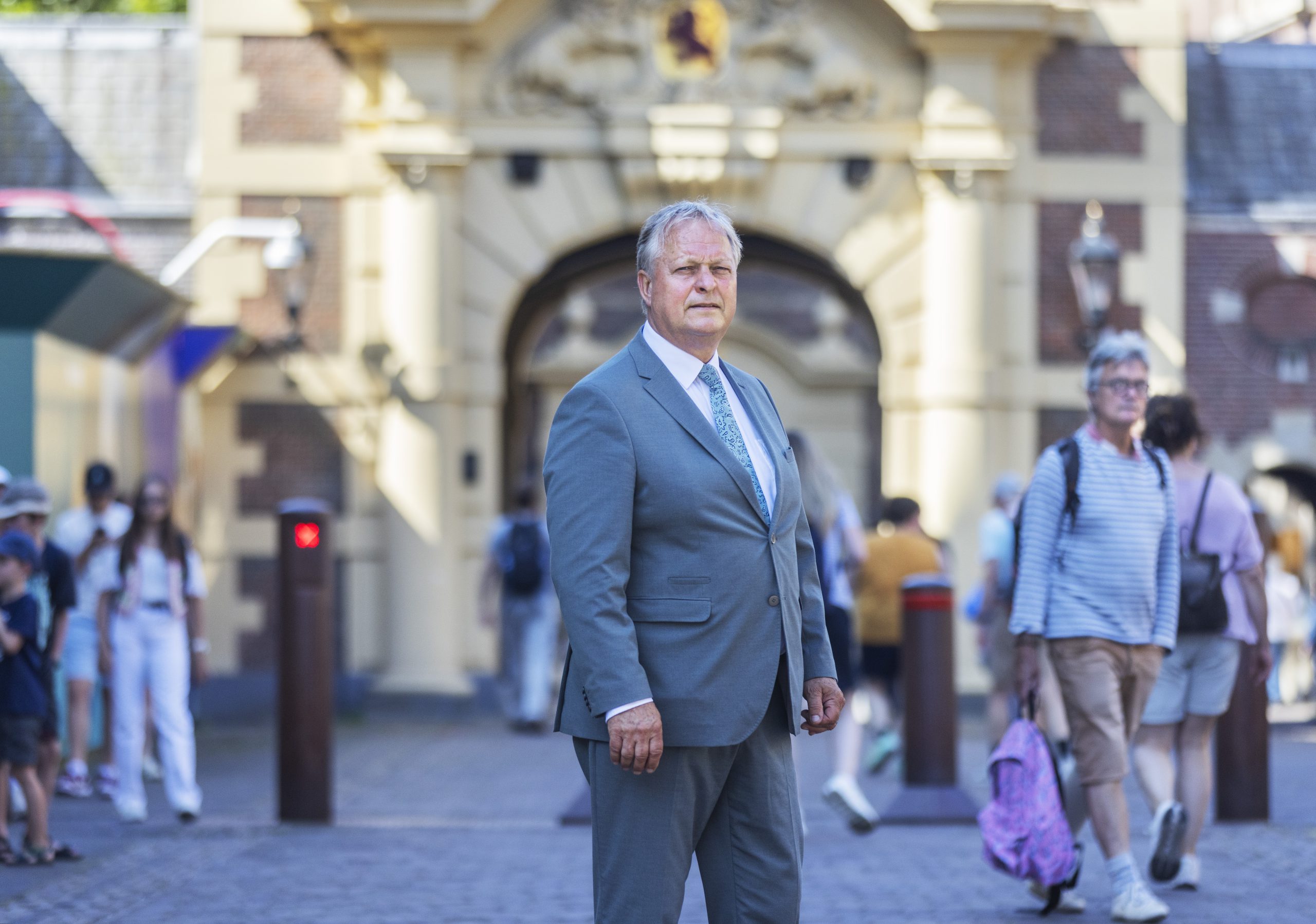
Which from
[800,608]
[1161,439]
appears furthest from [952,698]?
[800,608]

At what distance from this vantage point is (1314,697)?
16.9 m

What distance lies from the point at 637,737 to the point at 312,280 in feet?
37.6

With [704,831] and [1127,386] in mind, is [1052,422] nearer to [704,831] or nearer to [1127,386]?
[1127,386]

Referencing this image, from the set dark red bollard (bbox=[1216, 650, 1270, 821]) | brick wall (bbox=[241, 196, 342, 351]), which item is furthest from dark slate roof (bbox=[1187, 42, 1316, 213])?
dark red bollard (bbox=[1216, 650, 1270, 821])

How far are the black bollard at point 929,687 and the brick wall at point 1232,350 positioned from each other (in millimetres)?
6319

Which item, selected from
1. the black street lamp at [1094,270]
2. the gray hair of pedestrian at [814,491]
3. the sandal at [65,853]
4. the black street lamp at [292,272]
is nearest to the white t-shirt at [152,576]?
the sandal at [65,853]

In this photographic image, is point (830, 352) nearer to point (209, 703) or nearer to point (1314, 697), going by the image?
point (1314, 697)

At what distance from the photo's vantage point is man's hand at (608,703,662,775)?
→ 152 inches

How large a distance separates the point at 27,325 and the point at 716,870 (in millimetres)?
8008

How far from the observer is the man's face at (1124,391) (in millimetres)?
6426

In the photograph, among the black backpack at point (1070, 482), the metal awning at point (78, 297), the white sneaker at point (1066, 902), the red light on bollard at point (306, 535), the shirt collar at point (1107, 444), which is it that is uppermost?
the metal awning at point (78, 297)

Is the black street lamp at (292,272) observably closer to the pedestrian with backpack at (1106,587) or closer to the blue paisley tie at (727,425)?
the pedestrian with backpack at (1106,587)

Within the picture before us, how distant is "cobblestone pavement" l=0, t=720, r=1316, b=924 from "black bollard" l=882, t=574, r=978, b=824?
447mm

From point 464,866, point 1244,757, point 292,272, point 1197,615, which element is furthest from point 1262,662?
point 292,272
